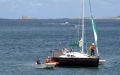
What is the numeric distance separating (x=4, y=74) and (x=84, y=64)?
8654mm

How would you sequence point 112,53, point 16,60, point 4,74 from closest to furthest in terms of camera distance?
point 4,74 < point 16,60 < point 112,53

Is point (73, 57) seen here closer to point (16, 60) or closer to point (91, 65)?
point (91, 65)

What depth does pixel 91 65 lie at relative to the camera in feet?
159

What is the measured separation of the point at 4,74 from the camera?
45.2 metres

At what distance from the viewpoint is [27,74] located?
149 feet

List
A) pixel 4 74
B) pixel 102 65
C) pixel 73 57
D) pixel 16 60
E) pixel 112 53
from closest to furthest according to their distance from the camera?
1. pixel 4 74
2. pixel 73 57
3. pixel 102 65
4. pixel 16 60
5. pixel 112 53

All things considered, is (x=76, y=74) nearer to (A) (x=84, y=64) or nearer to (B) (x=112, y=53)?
(A) (x=84, y=64)

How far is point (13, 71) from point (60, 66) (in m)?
5.36

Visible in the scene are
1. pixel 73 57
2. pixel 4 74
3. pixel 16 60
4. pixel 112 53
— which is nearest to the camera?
pixel 4 74

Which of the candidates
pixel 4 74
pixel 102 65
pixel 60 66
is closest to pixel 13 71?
pixel 4 74

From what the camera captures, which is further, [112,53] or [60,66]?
[112,53]

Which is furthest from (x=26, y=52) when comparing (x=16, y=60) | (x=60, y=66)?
(x=60, y=66)

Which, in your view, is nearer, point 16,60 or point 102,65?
point 102,65

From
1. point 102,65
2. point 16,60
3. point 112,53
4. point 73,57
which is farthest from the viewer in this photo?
point 112,53
